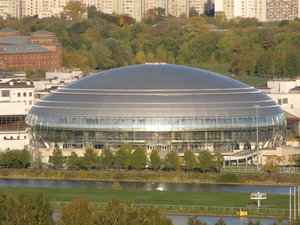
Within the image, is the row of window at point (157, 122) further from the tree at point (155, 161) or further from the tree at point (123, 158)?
the tree at point (155, 161)

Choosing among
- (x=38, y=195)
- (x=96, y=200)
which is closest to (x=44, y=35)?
(x=96, y=200)

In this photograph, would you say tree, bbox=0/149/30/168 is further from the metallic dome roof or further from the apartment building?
the apartment building

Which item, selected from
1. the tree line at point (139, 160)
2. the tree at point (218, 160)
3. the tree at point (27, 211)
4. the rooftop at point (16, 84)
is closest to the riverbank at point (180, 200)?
the tree at point (27, 211)

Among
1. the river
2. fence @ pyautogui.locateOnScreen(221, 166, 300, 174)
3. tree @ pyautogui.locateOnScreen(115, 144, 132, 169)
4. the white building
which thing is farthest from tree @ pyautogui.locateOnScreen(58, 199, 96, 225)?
the white building

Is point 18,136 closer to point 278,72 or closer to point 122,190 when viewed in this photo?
point 122,190

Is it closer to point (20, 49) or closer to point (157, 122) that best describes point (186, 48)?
point (20, 49)

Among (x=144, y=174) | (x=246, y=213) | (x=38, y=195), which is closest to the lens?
(x=38, y=195)
